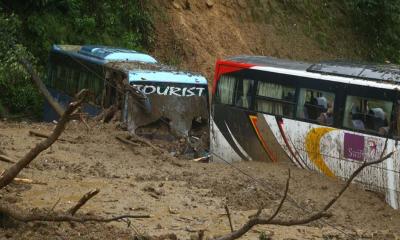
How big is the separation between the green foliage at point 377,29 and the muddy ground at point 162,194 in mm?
16077

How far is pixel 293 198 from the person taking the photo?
38.9ft

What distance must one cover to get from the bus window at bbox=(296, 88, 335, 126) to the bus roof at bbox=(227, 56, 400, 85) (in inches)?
14.7

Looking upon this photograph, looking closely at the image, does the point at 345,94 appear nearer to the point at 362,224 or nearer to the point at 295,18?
the point at 362,224

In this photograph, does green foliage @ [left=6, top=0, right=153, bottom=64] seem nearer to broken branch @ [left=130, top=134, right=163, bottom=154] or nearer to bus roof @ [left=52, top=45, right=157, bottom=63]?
bus roof @ [left=52, top=45, right=157, bottom=63]

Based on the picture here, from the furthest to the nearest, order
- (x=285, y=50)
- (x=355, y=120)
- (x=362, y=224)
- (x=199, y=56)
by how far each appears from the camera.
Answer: (x=285, y=50), (x=199, y=56), (x=355, y=120), (x=362, y=224)

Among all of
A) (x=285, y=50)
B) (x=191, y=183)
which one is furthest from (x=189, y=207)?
(x=285, y=50)

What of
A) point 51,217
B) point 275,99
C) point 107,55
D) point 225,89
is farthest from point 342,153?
point 51,217

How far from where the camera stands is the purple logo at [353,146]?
12.5m

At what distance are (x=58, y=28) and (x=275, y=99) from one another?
10.3 m

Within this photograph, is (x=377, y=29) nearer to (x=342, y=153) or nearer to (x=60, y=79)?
(x=60, y=79)

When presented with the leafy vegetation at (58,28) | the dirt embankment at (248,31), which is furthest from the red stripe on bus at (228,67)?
the dirt embankment at (248,31)

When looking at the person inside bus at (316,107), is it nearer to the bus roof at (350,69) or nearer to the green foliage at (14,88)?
the bus roof at (350,69)

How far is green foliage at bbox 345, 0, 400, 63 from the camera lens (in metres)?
28.5

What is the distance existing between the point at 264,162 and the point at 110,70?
13.2 feet
